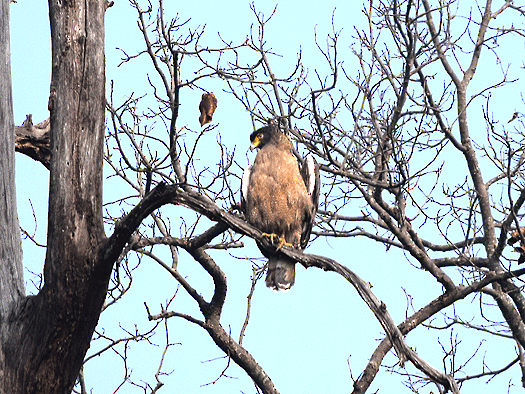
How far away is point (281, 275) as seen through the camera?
5598mm

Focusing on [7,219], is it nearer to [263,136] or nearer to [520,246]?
[263,136]

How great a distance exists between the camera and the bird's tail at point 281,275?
220 inches

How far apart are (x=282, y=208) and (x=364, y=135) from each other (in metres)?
1.68

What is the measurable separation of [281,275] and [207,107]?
6.16 ft

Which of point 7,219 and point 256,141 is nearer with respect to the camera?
point 7,219

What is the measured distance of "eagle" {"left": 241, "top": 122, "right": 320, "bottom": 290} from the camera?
547 centimetres

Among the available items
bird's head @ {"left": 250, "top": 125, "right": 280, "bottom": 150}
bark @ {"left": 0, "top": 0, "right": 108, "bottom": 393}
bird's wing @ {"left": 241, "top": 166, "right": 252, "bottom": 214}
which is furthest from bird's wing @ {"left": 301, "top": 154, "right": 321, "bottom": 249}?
bark @ {"left": 0, "top": 0, "right": 108, "bottom": 393}

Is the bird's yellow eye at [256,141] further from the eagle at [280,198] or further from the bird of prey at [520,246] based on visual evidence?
the bird of prey at [520,246]

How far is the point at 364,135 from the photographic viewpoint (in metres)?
6.59

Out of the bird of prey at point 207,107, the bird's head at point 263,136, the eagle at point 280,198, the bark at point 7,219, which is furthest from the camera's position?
the bird's head at point 263,136

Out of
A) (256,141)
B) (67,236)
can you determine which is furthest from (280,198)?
(67,236)

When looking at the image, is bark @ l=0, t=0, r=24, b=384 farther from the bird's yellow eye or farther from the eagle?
the bird's yellow eye

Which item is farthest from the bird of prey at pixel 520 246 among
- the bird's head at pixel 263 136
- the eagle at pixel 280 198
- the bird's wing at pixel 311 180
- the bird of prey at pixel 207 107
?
the bird of prey at pixel 207 107

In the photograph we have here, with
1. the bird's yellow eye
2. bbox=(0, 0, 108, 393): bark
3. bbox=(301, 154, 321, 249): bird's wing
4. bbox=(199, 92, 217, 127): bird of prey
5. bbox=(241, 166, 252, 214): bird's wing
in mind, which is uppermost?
the bird's yellow eye
